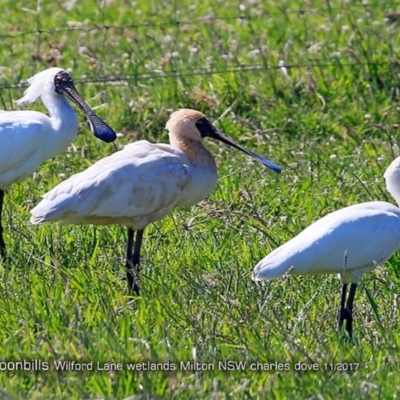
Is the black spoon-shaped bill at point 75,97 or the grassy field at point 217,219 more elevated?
the black spoon-shaped bill at point 75,97

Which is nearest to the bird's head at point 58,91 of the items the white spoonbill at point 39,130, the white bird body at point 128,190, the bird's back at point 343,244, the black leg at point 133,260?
the white spoonbill at point 39,130

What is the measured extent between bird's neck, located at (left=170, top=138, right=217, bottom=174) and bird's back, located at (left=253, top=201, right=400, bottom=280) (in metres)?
1.01

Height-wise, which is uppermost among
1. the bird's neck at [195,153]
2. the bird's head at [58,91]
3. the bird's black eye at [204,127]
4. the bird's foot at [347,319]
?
the bird's head at [58,91]

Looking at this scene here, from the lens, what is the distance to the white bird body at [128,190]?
583 cm

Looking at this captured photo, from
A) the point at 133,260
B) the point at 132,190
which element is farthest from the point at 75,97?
the point at 133,260

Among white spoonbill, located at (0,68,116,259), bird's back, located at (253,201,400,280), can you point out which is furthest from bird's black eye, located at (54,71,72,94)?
bird's back, located at (253,201,400,280)

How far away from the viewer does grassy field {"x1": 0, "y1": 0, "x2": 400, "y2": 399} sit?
452 cm

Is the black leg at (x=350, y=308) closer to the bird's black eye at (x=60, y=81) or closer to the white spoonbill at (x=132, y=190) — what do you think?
the white spoonbill at (x=132, y=190)

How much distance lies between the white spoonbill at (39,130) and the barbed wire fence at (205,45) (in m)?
1.60

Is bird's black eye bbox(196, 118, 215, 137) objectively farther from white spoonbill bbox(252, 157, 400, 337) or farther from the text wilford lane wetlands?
the text wilford lane wetlands

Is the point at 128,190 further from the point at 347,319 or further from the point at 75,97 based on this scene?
the point at 347,319

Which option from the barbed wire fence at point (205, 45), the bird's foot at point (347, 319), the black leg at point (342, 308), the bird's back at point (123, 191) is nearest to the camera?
the bird's foot at point (347, 319)

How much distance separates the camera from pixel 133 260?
597 centimetres

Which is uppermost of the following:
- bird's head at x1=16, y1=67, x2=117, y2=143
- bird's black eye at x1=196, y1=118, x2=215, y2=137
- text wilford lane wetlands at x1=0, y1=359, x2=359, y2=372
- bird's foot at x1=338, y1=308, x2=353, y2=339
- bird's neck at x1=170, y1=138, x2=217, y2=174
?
bird's head at x1=16, y1=67, x2=117, y2=143
